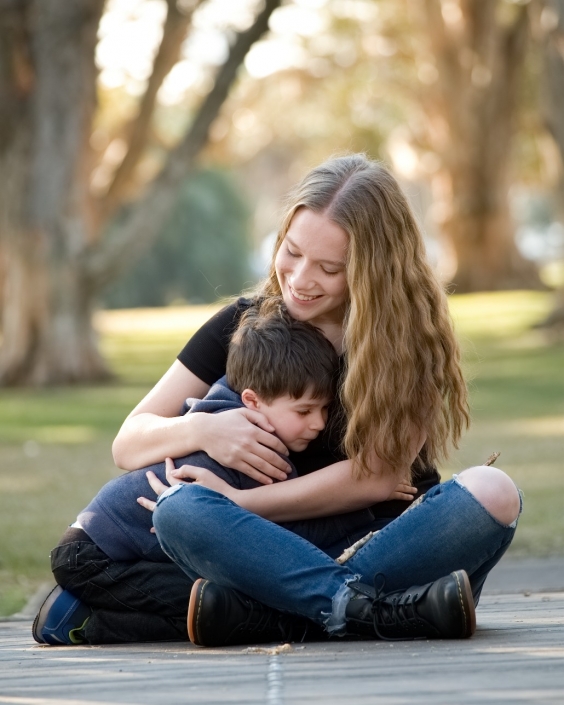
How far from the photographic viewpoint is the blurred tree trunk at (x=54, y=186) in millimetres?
13898

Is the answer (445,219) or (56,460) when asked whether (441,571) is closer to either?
(56,460)

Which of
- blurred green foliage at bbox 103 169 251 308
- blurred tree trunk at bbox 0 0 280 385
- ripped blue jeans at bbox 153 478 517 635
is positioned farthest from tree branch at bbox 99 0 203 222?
blurred green foliage at bbox 103 169 251 308

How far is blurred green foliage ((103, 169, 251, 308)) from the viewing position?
1631 inches

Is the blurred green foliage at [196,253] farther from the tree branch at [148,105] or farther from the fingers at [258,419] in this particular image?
the fingers at [258,419]

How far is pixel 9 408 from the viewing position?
41.3ft

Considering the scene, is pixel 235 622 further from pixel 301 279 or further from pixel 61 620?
pixel 301 279

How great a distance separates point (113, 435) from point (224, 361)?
6.72m

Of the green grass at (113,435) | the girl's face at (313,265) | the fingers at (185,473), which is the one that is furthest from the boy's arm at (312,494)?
the green grass at (113,435)

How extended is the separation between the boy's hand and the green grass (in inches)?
26.3

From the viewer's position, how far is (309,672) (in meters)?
2.71

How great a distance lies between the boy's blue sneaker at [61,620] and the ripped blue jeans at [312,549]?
0.40 meters

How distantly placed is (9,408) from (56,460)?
3813 millimetres

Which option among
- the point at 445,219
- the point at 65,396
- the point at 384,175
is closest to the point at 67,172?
the point at 65,396

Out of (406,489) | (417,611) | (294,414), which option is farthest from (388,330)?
(417,611)
